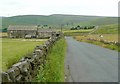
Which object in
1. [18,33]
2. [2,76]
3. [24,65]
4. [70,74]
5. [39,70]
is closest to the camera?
[2,76]

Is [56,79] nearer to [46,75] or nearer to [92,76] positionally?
[46,75]

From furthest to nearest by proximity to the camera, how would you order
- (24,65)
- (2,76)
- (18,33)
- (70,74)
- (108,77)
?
(18,33) < (70,74) < (108,77) < (24,65) < (2,76)

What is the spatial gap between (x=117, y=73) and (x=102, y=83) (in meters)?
3.58

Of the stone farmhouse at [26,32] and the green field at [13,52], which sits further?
the stone farmhouse at [26,32]

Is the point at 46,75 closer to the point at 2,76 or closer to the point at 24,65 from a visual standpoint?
the point at 24,65

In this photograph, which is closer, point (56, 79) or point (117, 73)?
point (56, 79)

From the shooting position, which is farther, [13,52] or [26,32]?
[26,32]

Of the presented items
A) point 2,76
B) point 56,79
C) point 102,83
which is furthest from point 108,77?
point 2,76

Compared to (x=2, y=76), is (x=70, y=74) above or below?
below

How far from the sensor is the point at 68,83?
1493 centimetres

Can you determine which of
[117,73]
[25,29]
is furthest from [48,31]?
[117,73]

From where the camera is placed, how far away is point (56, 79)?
14.8m

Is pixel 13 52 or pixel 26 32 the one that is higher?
pixel 26 32

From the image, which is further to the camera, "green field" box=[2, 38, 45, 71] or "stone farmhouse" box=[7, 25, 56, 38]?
"stone farmhouse" box=[7, 25, 56, 38]
